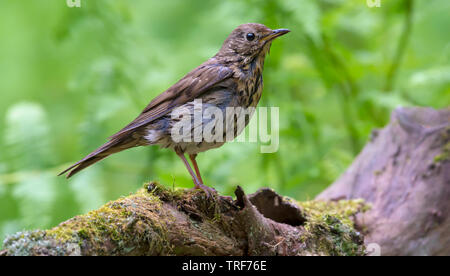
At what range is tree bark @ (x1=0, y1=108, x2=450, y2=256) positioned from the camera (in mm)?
2414

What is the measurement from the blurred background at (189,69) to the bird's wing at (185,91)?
2.70 feet

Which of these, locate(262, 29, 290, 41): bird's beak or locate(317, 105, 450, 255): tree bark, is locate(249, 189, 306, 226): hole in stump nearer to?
locate(317, 105, 450, 255): tree bark

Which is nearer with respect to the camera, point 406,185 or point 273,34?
point 273,34

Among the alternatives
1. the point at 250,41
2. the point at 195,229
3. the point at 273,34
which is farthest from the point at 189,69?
the point at 195,229

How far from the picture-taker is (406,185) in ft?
12.6

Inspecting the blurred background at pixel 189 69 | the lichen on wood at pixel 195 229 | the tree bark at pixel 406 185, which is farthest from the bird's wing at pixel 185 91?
the tree bark at pixel 406 185

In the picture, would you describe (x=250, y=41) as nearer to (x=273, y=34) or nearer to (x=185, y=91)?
(x=273, y=34)

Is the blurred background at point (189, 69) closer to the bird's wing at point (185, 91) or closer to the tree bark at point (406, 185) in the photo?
the tree bark at point (406, 185)

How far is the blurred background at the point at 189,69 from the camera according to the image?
484 cm

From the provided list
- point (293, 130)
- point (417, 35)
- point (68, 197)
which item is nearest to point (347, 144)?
point (417, 35)

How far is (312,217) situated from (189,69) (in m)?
2.45

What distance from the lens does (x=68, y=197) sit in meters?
5.48

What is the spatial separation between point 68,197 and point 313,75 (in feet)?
10.4

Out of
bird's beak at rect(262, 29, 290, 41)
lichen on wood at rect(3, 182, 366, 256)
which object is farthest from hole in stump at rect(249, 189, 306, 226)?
bird's beak at rect(262, 29, 290, 41)
